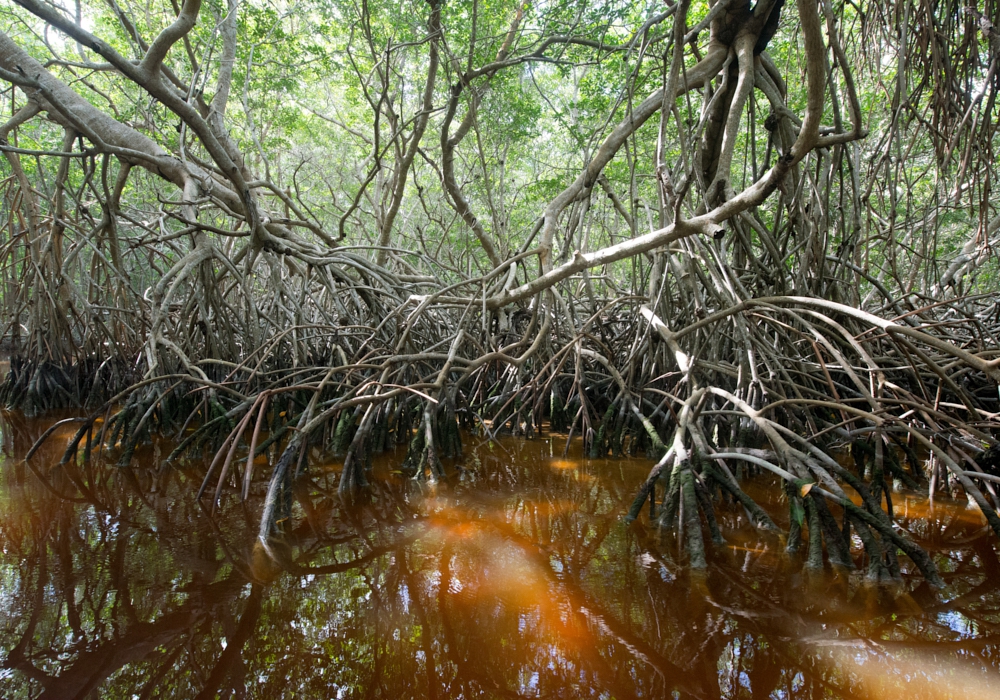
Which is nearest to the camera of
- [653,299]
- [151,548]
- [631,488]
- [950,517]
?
[151,548]

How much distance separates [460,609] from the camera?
5.61ft

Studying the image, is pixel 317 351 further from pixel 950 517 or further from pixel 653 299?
pixel 950 517

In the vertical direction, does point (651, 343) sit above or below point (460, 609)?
above

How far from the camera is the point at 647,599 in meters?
1.75

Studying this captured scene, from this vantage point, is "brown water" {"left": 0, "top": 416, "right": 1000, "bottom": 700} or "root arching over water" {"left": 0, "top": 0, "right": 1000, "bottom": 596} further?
"root arching over water" {"left": 0, "top": 0, "right": 1000, "bottom": 596}

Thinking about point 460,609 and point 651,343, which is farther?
point 651,343

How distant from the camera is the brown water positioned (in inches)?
54.5

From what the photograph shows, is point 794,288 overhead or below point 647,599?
overhead

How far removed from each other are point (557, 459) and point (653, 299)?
1.11m

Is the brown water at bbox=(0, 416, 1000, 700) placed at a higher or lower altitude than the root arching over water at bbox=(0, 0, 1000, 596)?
lower

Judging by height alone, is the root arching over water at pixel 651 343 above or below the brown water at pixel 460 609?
above

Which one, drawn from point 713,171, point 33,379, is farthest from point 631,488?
point 33,379

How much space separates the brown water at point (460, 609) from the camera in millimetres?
1384

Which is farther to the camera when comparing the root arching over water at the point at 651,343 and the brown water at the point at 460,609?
the root arching over water at the point at 651,343
